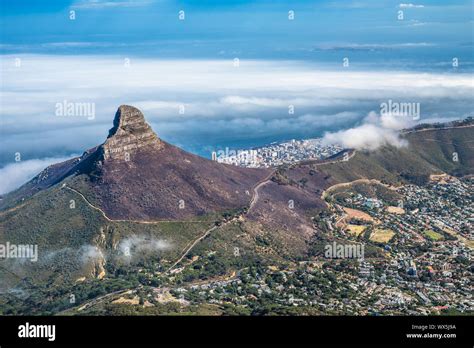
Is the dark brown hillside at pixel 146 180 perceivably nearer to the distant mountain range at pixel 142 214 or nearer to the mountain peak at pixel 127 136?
the mountain peak at pixel 127 136

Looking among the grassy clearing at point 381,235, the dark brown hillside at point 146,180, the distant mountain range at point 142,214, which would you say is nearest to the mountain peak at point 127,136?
the dark brown hillside at point 146,180

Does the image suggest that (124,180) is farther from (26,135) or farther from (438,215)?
(26,135)

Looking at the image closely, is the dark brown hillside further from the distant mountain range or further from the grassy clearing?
the grassy clearing

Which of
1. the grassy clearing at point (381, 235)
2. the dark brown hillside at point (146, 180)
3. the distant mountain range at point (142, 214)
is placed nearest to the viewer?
the distant mountain range at point (142, 214)

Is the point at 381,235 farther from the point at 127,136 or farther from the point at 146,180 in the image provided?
the point at 127,136

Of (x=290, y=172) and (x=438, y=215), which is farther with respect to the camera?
(x=290, y=172)

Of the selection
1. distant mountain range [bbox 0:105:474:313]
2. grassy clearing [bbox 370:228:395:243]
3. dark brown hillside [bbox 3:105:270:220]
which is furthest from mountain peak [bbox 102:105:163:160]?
grassy clearing [bbox 370:228:395:243]

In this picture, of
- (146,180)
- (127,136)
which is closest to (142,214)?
(146,180)
